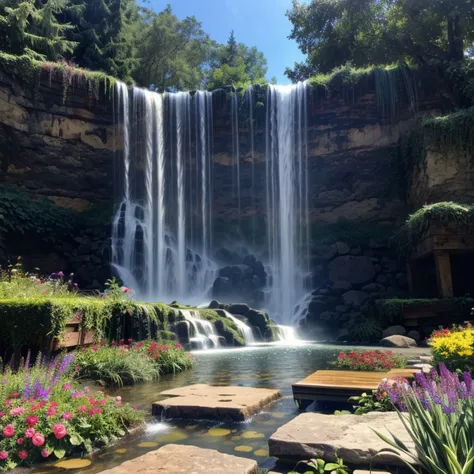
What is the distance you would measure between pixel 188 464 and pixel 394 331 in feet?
41.1

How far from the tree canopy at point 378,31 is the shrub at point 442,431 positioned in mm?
24745

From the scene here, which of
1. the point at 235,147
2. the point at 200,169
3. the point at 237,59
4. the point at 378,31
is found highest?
the point at 237,59

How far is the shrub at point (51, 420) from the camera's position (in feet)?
11.3

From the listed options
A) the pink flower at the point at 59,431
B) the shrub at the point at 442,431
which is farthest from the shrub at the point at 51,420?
the shrub at the point at 442,431

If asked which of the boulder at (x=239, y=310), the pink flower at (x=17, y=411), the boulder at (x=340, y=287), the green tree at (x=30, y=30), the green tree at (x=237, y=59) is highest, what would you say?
the green tree at (x=237, y=59)

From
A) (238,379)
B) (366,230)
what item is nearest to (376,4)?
(366,230)

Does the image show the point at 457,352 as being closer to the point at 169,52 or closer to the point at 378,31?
the point at 378,31

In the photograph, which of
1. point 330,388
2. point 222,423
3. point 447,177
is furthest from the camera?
point 447,177

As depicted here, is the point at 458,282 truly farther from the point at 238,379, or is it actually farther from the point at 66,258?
the point at 66,258

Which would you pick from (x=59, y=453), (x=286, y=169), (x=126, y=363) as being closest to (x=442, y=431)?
(x=59, y=453)

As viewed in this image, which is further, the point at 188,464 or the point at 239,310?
the point at 239,310

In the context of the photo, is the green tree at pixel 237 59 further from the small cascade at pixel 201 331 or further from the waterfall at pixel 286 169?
the small cascade at pixel 201 331

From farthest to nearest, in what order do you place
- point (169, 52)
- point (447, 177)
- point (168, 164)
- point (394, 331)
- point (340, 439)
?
point (169, 52)
point (168, 164)
point (447, 177)
point (394, 331)
point (340, 439)

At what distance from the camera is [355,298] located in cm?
1781
